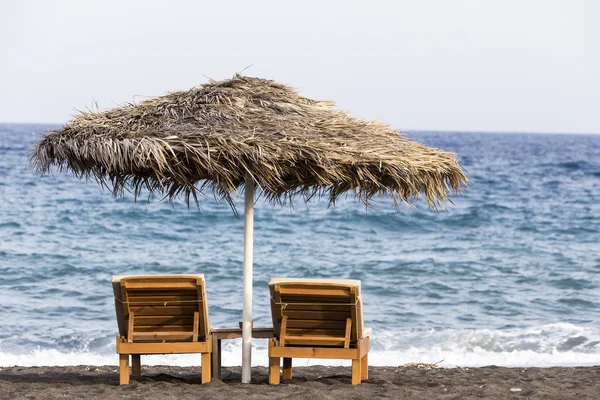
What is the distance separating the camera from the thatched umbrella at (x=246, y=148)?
15.9 ft

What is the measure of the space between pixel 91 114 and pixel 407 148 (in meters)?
2.14

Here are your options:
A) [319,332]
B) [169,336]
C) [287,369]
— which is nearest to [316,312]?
[319,332]

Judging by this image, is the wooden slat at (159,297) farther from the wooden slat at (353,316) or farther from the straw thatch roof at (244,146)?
the wooden slat at (353,316)

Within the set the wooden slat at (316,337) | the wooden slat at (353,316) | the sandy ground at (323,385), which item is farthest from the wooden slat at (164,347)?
the wooden slat at (353,316)

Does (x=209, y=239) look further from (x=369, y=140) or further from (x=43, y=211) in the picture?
(x=369, y=140)

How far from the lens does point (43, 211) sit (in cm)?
1947

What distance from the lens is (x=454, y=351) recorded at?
887cm

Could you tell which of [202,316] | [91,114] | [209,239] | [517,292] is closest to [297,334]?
[202,316]

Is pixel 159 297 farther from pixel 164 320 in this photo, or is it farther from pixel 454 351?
pixel 454 351

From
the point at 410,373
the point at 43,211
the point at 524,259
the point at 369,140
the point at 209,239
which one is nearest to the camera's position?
the point at 369,140

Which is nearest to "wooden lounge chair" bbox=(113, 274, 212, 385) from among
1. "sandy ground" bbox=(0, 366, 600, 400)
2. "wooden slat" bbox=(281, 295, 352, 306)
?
"sandy ground" bbox=(0, 366, 600, 400)

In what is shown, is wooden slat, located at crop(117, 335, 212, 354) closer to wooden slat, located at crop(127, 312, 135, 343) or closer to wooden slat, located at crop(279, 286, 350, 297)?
wooden slat, located at crop(127, 312, 135, 343)

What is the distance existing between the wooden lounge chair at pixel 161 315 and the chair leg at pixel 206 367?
4 centimetres

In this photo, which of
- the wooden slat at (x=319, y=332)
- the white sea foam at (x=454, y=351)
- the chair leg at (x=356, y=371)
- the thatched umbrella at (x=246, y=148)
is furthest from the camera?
the white sea foam at (x=454, y=351)
